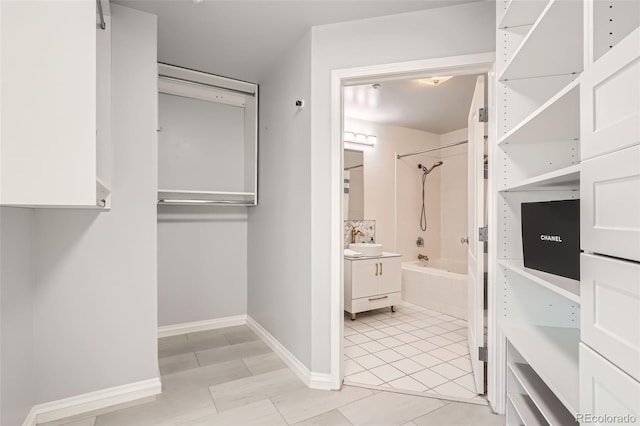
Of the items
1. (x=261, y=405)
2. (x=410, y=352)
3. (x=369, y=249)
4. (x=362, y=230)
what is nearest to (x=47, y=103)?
(x=261, y=405)

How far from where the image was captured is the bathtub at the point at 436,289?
11.7 ft

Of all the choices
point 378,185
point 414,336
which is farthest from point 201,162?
point 414,336

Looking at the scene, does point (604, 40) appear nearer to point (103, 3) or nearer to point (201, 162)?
point (103, 3)

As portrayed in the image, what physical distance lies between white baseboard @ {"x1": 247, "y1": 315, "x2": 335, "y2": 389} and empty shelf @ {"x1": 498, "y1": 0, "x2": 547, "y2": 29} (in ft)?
7.32

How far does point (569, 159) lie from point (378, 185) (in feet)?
9.71

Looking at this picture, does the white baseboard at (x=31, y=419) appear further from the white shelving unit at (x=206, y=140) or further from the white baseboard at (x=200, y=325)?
the white shelving unit at (x=206, y=140)

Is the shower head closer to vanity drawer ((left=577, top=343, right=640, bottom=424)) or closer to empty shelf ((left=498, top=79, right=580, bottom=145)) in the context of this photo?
empty shelf ((left=498, top=79, right=580, bottom=145))

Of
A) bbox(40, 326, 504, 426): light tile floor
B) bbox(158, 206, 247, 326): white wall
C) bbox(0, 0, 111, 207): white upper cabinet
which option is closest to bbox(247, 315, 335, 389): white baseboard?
bbox(40, 326, 504, 426): light tile floor

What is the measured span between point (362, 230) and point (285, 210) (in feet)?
6.10

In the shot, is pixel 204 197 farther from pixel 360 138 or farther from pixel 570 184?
pixel 570 184

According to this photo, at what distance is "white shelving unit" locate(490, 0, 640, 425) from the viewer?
0.72 meters

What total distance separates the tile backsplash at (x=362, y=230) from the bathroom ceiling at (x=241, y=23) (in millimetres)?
2157

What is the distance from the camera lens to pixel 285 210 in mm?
2578

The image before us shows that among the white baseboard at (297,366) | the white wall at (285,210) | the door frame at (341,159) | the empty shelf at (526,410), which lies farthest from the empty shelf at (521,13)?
the white baseboard at (297,366)
